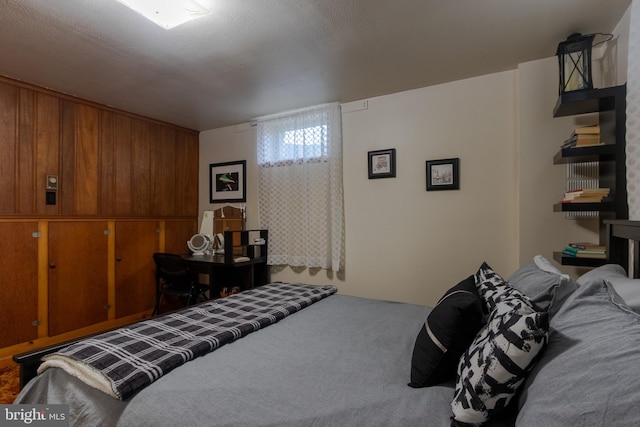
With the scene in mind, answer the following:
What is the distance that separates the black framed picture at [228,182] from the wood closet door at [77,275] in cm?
126

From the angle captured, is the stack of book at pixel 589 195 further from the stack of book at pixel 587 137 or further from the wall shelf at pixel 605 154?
the stack of book at pixel 587 137

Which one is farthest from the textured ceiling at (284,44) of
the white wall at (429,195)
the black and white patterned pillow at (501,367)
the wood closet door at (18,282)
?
the black and white patterned pillow at (501,367)

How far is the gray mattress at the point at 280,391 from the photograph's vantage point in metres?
0.92

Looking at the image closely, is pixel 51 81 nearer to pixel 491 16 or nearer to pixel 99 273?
pixel 99 273

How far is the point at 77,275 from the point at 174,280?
92 cm

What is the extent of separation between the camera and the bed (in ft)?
2.18

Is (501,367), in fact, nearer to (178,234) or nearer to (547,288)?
(547,288)

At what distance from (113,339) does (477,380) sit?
1414 millimetres

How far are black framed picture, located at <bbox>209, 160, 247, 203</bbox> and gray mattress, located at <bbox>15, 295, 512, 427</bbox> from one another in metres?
2.58

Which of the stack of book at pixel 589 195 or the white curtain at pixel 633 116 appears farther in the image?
the stack of book at pixel 589 195

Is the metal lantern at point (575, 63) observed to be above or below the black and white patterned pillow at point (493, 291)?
above

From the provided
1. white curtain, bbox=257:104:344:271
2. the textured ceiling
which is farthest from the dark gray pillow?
white curtain, bbox=257:104:344:271

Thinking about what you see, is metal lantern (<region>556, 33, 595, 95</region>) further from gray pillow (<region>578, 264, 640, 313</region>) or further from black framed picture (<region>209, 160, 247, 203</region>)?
black framed picture (<region>209, 160, 247, 203</region>)

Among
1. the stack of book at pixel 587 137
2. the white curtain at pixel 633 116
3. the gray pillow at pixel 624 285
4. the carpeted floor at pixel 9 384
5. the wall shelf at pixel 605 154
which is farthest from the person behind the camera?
the carpeted floor at pixel 9 384
